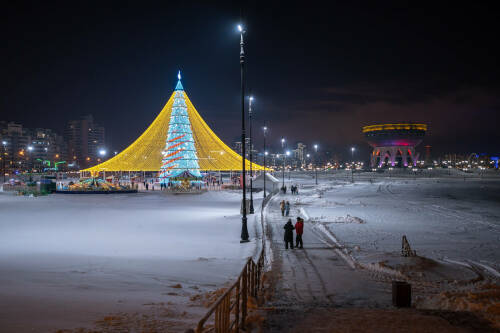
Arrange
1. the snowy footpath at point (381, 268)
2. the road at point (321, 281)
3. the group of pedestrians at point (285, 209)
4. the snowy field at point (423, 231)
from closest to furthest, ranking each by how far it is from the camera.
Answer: the snowy footpath at point (381, 268) → the road at point (321, 281) → the snowy field at point (423, 231) → the group of pedestrians at point (285, 209)

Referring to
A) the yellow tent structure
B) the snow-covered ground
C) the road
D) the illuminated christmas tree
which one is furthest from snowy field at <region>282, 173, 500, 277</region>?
the yellow tent structure

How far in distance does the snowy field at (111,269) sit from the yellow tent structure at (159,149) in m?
28.8

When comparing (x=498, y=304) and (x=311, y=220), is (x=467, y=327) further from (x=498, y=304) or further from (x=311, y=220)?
(x=311, y=220)

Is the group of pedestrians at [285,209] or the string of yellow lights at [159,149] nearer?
the group of pedestrians at [285,209]

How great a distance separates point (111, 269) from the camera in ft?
34.6

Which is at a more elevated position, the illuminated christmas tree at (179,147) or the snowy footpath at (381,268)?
the illuminated christmas tree at (179,147)

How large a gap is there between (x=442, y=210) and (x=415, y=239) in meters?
12.8

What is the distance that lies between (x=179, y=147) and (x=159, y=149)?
143 inches

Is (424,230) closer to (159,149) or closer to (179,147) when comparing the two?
(179,147)

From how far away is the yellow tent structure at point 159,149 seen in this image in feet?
162

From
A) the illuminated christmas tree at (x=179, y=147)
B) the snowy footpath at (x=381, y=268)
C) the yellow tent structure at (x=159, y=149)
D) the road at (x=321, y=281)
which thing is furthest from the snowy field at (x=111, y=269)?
the yellow tent structure at (x=159, y=149)

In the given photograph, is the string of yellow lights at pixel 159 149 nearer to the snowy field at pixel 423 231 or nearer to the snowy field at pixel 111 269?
the snowy field at pixel 423 231

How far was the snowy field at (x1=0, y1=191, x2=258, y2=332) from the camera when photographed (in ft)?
22.7

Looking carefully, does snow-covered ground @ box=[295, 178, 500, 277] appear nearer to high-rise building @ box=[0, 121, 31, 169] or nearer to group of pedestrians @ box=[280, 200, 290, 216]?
group of pedestrians @ box=[280, 200, 290, 216]
